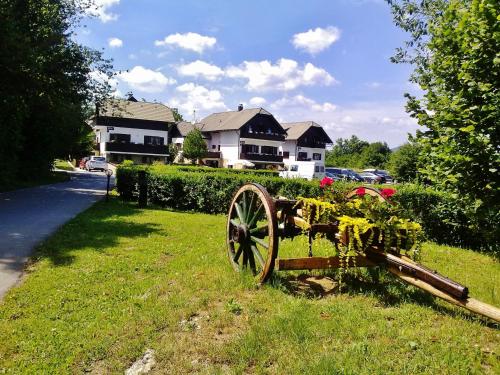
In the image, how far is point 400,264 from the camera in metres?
4.28

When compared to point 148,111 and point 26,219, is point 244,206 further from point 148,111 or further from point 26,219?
point 148,111

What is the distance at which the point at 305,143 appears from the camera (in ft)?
211

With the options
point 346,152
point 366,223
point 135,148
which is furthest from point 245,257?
point 346,152

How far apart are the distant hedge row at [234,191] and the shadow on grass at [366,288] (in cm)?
634

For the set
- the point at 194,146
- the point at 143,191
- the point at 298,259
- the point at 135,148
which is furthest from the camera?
the point at 194,146

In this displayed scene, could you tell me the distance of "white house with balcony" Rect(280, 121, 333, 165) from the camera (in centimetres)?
6378

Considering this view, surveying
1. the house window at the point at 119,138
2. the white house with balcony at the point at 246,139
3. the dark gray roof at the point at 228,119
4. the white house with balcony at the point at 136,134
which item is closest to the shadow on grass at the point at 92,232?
the white house with balcony at the point at 136,134

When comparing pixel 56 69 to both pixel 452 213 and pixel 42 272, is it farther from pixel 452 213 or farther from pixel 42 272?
pixel 452 213

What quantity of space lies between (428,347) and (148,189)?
1527 centimetres

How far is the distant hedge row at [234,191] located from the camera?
38.2ft

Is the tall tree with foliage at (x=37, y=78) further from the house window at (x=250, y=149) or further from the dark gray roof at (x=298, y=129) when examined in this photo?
the dark gray roof at (x=298, y=129)

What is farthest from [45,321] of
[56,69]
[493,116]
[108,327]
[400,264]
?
[56,69]

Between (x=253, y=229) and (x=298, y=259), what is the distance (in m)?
1.03

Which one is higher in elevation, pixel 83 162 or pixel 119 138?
pixel 119 138
